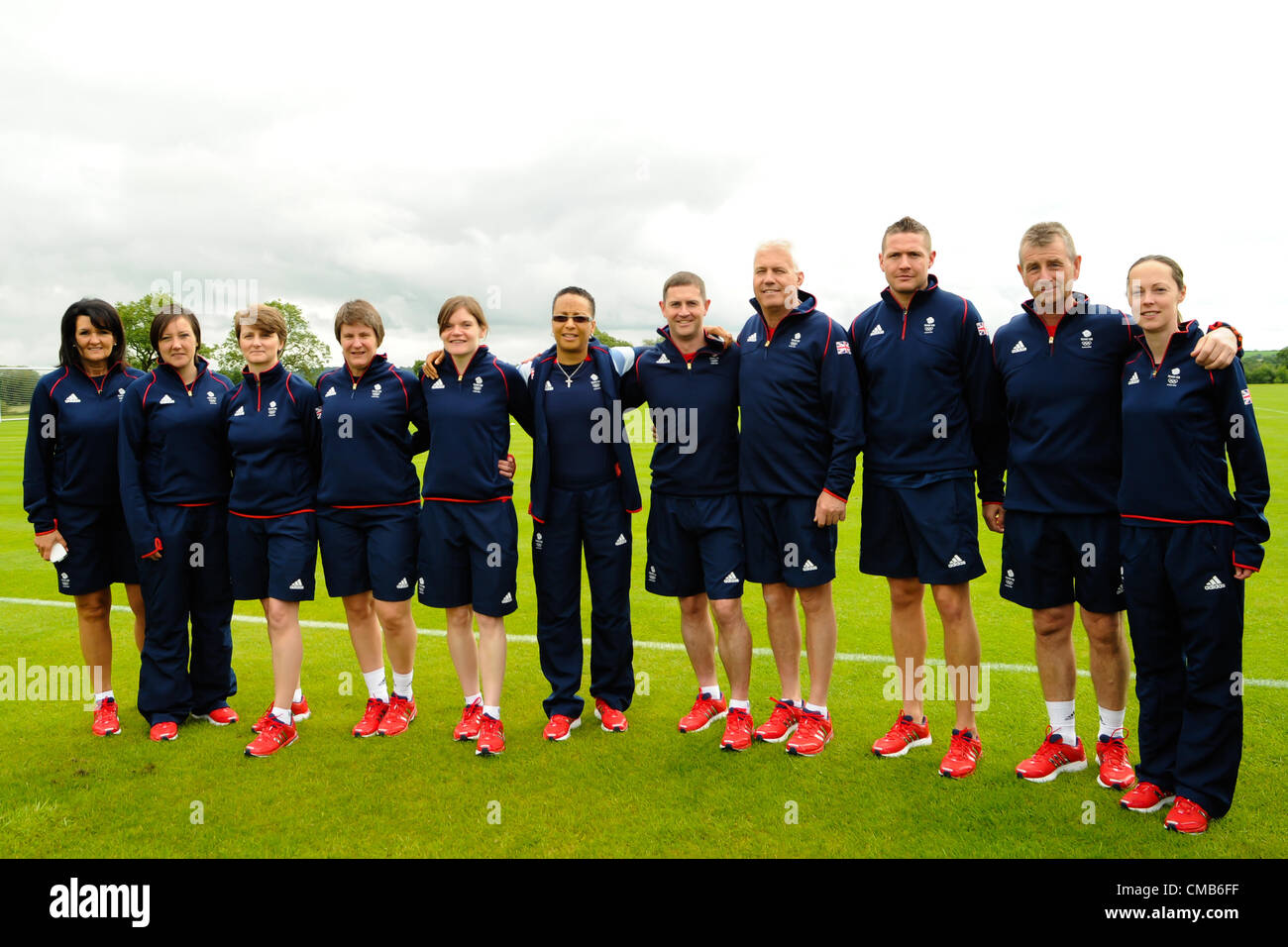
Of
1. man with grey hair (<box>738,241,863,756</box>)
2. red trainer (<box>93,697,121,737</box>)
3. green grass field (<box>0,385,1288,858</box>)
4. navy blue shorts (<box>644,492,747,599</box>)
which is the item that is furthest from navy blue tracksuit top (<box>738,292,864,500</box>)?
red trainer (<box>93,697,121,737</box>)

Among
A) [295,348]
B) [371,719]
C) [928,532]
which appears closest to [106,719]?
[371,719]

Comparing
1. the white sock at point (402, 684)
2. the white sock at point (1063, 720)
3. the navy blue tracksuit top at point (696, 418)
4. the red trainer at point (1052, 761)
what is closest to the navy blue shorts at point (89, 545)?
the white sock at point (402, 684)

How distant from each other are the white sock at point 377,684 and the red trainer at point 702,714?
1889mm

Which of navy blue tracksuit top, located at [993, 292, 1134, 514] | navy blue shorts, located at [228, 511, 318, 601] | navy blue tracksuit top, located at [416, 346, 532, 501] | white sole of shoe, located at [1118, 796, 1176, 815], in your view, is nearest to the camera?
white sole of shoe, located at [1118, 796, 1176, 815]

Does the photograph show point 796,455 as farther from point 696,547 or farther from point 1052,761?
point 1052,761

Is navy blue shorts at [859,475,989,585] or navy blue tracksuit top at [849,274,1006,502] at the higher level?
navy blue tracksuit top at [849,274,1006,502]

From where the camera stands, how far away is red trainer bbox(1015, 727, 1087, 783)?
428 cm

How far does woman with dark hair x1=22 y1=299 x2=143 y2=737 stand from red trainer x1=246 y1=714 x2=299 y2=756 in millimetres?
1081

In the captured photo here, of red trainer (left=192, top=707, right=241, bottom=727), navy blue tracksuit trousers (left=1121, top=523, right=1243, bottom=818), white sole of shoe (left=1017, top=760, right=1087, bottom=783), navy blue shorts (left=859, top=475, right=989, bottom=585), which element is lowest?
white sole of shoe (left=1017, top=760, right=1087, bottom=783)

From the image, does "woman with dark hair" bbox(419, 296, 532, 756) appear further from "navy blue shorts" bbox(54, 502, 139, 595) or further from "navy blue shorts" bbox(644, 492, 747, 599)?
"navy blue shorts" bbox(54, 502, 139, 595)
